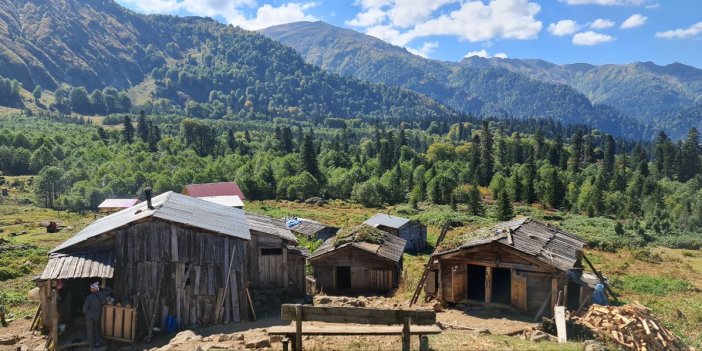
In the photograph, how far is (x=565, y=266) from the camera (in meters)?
21.1

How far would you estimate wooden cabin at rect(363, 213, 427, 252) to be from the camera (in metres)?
44.1

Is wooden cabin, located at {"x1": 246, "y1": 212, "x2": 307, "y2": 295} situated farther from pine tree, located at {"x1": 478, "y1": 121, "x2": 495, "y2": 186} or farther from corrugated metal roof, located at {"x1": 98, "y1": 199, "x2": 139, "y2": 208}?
pine tree, located at {"x1": 478, "y1": 121, "x2": 495, "y2": 186}

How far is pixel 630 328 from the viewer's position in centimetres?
1680

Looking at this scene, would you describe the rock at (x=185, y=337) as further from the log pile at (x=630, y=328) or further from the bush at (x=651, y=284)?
the bush at (x=651, y=284)

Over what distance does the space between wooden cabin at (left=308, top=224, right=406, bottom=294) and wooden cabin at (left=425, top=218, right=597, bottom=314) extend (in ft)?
10.1

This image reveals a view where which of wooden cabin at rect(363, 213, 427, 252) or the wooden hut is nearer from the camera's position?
the wooden hut

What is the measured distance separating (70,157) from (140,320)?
309 ft

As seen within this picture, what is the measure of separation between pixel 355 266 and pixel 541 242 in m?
9.91

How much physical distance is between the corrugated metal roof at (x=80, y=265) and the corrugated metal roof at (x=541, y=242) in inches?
562

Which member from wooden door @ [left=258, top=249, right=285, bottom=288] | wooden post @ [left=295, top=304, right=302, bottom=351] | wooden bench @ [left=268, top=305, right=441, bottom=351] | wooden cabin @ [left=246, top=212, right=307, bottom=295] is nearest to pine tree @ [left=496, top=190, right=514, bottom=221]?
wooden cabin @ [left=246, top=212, right=307, bottom=295]

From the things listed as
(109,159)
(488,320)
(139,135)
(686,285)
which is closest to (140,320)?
(488,320)

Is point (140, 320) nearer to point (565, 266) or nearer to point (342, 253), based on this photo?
point (342, 253)

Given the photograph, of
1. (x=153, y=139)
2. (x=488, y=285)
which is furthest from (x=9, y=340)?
(x=153, y=139)

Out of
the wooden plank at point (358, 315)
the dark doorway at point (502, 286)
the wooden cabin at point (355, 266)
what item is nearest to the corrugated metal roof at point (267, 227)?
the wooden cabin at point (355, 266)
